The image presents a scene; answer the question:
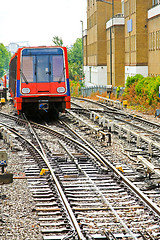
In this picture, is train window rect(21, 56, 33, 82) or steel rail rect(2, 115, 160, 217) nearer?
steel rail rect(2, 115, 160, 217)

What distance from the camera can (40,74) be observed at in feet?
70.0

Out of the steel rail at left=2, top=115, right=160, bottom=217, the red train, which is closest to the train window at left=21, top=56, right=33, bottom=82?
the red train

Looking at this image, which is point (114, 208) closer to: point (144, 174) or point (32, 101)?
point (144, 174)

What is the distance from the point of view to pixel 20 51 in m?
21.3

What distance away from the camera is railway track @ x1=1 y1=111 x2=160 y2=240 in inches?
288

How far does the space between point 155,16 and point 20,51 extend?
798 inches

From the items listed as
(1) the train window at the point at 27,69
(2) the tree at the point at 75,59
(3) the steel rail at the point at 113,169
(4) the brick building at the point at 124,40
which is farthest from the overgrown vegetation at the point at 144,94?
(2) the tree at the point at 75,59

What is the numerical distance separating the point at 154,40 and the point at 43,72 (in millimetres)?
20341

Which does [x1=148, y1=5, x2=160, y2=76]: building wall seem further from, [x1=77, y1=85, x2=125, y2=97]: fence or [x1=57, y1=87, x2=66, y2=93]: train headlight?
[x1=57, y1=87, x2=66, y2=93]: train headlight

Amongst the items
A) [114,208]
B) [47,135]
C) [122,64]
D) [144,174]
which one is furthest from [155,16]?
[114,208]

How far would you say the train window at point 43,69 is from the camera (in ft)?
69.6

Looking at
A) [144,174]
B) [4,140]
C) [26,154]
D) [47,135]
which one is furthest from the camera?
[47,135]

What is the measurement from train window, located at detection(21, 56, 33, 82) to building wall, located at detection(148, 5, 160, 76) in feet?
61.9

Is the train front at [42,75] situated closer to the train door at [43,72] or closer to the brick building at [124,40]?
the train door at [43,72]
